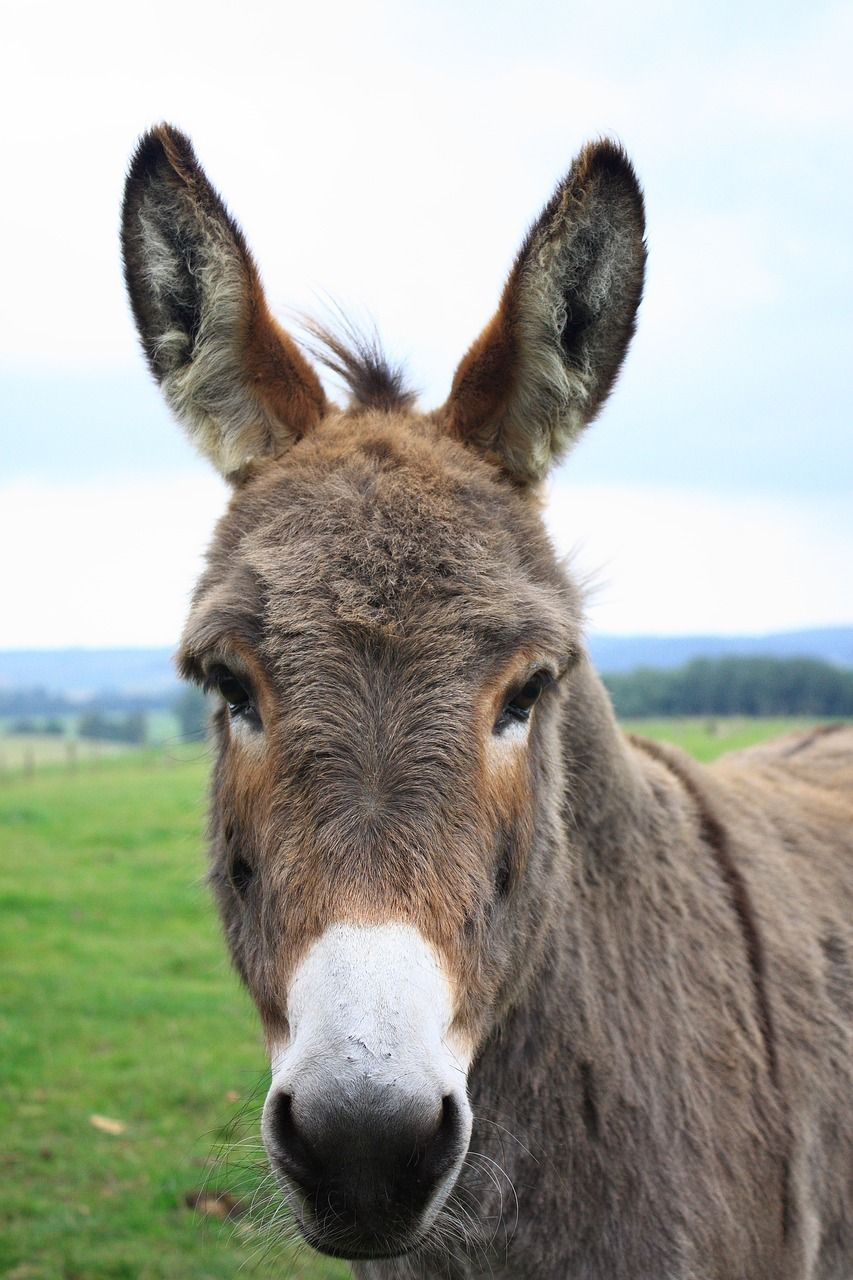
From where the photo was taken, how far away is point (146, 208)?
336 centimetres

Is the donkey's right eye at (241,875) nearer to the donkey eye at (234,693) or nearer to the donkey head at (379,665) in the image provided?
the donkey head at (379,665)

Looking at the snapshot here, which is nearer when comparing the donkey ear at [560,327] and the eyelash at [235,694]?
the eyelash at [235,694]

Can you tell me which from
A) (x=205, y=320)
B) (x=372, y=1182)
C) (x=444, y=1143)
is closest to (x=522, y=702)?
(x=444, y=1143)

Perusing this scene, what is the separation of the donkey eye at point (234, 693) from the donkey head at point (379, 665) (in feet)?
0.03

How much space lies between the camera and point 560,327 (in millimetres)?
3301

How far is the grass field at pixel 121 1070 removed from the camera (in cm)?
617

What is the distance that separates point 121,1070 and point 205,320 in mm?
7893

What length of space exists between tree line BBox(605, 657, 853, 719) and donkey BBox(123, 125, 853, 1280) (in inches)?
1538

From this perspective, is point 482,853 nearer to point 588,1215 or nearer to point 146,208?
point 588,1215

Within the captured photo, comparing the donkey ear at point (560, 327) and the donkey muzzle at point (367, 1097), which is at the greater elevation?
the donkey ear at point (560, 327)

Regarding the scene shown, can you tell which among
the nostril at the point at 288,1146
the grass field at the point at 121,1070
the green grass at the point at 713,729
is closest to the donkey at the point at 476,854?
the nostril at the point at 288,1146

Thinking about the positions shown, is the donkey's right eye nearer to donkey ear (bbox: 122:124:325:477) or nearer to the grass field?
the grass field

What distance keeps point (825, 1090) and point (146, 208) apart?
3.63 meters

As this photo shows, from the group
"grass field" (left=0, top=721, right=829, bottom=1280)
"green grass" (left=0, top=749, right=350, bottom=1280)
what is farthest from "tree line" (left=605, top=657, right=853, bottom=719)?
"green grass" (left=0, top=749, right=350, bottom=1280)
